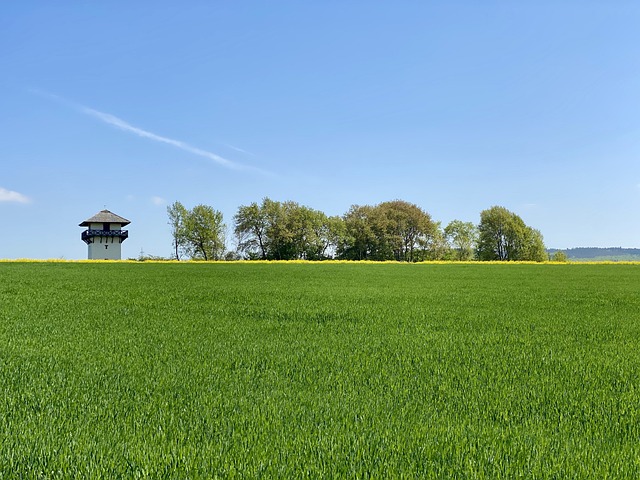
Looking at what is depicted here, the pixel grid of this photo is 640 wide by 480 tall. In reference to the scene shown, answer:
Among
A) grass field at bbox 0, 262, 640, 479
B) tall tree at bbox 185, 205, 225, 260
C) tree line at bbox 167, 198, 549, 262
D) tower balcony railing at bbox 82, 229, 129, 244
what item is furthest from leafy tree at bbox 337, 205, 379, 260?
grass field at bbox 0, 262, 640, 479

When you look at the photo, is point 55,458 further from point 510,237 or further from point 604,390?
point 510,237

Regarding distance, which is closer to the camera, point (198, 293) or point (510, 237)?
point (198, 293)

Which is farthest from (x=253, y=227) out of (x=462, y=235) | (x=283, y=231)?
(x=462, y=235)

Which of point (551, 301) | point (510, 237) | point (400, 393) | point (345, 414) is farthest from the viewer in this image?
point (510, 237)

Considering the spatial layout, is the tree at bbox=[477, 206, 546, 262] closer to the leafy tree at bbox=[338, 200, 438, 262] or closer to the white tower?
the leafy tree at bbox=[338, 200, 438, 262]

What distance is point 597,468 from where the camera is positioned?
3.15 m

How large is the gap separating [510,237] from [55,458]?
8003 centimetres

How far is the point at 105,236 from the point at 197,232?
537 inches

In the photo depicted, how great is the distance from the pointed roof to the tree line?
10412 mm

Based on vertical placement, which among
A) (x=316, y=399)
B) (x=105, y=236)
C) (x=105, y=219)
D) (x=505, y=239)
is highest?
(x=105, y=219)

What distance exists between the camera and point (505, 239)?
76125 millimetres

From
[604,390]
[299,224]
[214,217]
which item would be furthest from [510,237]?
[604,390]

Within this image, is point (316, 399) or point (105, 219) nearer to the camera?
point (316, 399)

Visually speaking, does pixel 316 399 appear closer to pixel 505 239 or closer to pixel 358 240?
pixel 358 240
